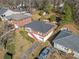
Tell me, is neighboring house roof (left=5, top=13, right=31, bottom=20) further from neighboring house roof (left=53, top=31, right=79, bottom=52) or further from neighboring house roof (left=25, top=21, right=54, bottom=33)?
neighboring house roof (left=53, top=31, right=79, bottom=52)

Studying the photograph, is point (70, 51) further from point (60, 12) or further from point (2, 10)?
point (2, 10)

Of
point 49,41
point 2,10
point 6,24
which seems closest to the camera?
point 49,41

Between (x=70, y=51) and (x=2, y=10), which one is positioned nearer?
(x=70, y=51)

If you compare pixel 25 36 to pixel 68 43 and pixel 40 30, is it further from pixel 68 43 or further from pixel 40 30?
pixel 68 43

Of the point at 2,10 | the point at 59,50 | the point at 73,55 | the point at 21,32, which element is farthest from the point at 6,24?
the point at 73,55

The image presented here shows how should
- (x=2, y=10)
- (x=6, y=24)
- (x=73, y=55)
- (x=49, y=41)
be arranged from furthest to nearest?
(x=2, y=10) → (x=6, y=24) → (x=49, y=41) → (x=73, y=55)

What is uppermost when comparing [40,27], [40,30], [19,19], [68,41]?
[19,19]

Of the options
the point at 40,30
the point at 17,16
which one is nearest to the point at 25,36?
the point at 40,30
